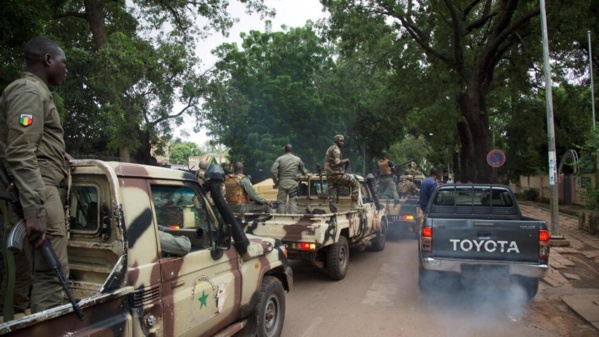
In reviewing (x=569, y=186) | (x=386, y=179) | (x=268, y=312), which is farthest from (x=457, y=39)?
(x=268, y=312)

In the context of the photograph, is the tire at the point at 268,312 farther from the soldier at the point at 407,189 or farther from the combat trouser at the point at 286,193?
the soldier at the point at 407,189

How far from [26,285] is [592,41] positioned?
662 inches

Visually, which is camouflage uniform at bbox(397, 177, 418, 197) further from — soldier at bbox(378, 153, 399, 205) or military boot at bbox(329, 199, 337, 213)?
military boot at bbox(329, 199, 337, 213)

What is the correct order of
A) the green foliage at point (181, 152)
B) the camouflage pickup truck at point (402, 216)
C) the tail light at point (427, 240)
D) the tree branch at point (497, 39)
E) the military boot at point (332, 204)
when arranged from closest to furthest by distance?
1. the tail light at point (427, 240)
2. the military boot at point (332, 204)
3. the camouflage pickup truck at point (402, 216)
4. the tree branch at point (497, 39)
5. the green foliage at point (181, 152)

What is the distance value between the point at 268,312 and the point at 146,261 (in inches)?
74.0

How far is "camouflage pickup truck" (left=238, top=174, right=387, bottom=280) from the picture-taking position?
6.23 meters

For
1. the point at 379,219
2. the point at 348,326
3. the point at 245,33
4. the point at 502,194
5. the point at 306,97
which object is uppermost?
the point at 245,33

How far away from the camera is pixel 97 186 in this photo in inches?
105

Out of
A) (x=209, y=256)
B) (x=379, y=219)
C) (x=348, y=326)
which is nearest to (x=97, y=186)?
(x=209, y=256)

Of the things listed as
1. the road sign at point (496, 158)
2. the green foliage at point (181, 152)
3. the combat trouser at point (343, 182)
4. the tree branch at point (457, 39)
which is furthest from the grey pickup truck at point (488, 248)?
the green foliage at point (181, 152)

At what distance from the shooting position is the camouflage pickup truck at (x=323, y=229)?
6.23 metres

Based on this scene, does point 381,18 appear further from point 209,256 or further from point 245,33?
point 209,256

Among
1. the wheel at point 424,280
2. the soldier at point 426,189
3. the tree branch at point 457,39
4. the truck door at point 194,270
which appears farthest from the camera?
the tree branch at point 457,39

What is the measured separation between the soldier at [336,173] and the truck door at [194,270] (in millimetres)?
5067
